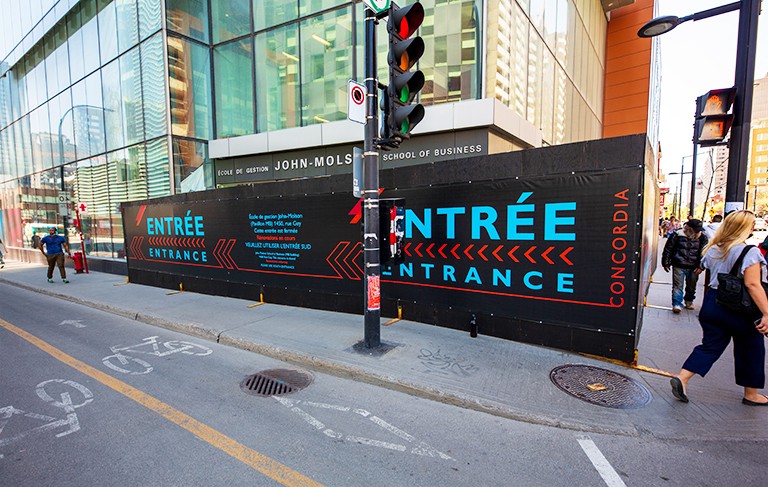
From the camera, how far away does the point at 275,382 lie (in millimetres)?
4488

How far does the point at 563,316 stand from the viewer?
5.01 m

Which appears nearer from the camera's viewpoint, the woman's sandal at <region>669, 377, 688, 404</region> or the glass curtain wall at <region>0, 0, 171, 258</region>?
the woman's sandal at <region>669, 377, 688, 404</region>

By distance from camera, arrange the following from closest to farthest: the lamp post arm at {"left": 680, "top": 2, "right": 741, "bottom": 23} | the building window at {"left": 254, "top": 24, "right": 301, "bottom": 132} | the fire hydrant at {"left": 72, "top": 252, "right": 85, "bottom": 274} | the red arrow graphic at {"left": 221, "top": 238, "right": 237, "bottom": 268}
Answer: the lamp post arm at {"left": 680, "top": 2, "right": 741, "bottom": 23}
the red arrow graphic at {"left": 221, "top": 238, "right": 237, "bottom": 268}
the building window at {"left": 254, "top": 24, "right": 301, "bottom": 132}
the fire hydrant at {"left": 72, "top": 252, "right": 85, "bottom": 274}

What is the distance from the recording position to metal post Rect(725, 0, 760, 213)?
525 centimetres

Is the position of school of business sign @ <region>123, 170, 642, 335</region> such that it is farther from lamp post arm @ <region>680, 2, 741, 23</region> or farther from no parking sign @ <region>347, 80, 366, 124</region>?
lamp post arm @ <region>680, 2, 741, 23</region>

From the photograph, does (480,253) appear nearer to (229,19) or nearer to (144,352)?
(144,352)

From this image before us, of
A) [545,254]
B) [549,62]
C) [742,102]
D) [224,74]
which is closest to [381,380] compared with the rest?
[545,254]

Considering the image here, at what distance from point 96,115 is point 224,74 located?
22.8 feet

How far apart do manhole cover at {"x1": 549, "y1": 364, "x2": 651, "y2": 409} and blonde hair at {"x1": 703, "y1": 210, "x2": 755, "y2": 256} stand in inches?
66.2

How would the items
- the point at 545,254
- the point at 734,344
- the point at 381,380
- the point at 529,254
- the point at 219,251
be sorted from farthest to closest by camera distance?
the point at 219,251 < the point at 529,254 < the point at 545,254 < the point at 381,380 < the point at 734,344

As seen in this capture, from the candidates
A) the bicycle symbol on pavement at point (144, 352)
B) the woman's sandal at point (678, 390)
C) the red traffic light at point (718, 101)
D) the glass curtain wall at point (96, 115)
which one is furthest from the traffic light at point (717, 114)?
the glass curtain wall at point (96, 115)

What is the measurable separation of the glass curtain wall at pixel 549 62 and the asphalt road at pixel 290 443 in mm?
9030

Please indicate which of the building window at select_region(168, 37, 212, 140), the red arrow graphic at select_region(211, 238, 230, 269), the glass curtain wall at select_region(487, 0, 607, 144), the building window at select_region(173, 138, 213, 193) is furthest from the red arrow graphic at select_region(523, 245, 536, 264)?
the building window at select_region(168, 37, 212, 140)

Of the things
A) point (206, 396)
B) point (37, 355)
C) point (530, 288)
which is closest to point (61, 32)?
point (37, 355)
